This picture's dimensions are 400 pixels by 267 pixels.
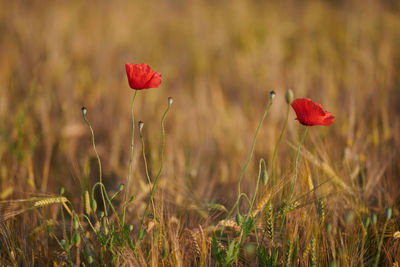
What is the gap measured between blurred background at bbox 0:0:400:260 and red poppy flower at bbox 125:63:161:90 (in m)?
0.27

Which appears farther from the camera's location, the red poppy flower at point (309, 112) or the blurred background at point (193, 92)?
the blurred background at point (193, 92)

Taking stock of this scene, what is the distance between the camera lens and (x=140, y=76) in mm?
820

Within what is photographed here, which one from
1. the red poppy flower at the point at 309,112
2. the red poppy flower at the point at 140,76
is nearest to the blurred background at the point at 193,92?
the red poppy flower at the point at 309,112

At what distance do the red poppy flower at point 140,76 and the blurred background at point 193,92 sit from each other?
270mm

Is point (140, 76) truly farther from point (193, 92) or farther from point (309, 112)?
point (193, 92)

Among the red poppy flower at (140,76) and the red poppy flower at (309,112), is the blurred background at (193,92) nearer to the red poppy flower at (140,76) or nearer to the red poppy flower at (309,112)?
the red poppy flower at (309,112)

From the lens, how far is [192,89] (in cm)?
225

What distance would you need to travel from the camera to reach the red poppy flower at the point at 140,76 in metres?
0.82

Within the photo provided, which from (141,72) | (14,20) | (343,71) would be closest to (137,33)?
(14,20)

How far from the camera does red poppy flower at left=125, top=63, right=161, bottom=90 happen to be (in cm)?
82

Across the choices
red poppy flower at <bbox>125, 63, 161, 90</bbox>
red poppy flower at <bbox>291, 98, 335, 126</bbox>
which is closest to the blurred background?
red poppy flower at <bbox>291, 98, 335, 126</bbox>

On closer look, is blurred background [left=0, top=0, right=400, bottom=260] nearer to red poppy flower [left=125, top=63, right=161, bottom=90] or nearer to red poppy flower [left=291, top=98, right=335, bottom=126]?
red poppy flower [left=291, top=98, right=335, bottom=126]

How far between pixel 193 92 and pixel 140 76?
4.61 ft

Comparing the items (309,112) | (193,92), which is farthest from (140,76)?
(193,92)
